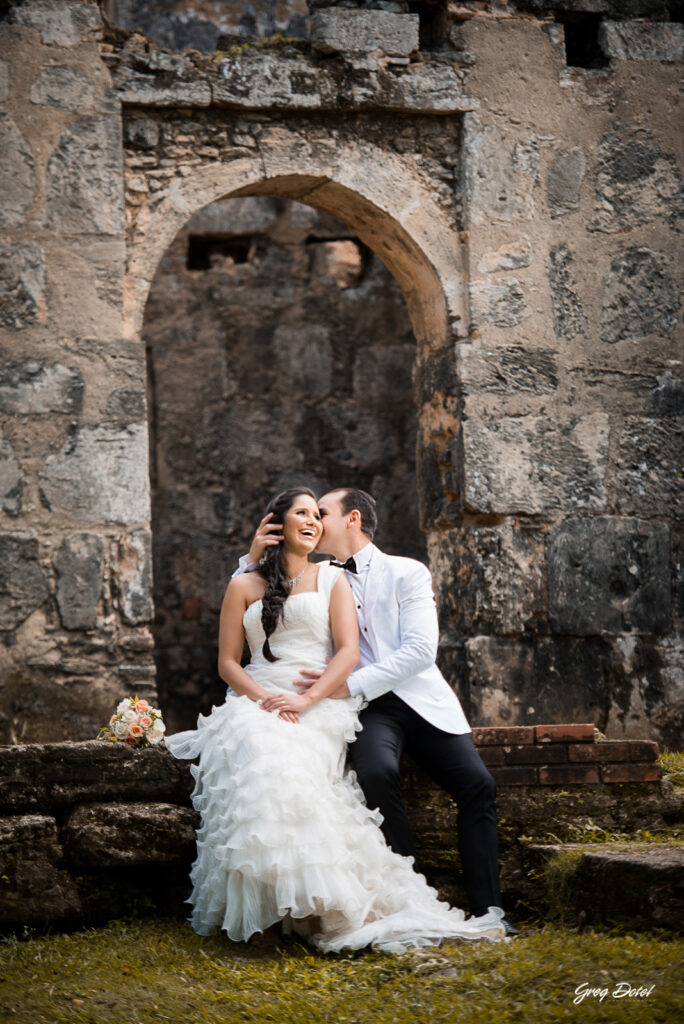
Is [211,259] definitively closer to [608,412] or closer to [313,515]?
[608,412]

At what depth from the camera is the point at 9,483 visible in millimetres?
4891

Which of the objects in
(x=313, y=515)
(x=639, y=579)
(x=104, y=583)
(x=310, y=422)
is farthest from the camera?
(x=310, y=422)

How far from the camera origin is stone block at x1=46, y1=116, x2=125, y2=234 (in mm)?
5039

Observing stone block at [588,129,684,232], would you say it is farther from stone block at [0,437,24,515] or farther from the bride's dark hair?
stone block at [0,437,24,515]

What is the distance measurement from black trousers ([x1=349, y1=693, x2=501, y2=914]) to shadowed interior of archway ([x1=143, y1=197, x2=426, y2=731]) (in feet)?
15.3

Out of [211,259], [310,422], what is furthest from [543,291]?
[211,259]

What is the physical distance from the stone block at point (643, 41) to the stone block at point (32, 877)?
449 centimetres

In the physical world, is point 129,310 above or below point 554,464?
above

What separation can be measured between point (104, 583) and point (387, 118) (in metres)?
2.60

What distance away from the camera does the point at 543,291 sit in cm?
541

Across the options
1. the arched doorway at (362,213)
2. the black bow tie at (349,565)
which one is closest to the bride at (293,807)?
the black bow tie at (349,565)

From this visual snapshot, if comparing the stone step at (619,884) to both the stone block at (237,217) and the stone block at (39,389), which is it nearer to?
the stone block at (39,389)

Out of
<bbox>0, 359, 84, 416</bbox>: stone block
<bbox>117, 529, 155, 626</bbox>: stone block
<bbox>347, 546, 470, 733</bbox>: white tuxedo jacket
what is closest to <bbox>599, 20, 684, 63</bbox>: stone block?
<bbox>0, 359, 84, 416</bbox>: stone block

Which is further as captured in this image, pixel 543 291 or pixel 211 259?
pixel 211 259
